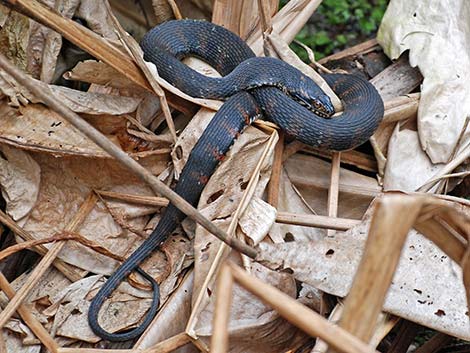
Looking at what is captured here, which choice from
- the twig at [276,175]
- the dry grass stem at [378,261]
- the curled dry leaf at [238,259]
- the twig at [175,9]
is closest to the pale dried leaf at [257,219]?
the curled dry leaf at [238,259]

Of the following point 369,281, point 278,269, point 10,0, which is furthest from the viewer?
point 278,269

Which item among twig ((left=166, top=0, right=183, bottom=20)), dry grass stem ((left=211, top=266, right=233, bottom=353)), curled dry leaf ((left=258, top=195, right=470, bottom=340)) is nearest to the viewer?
dry grass stem ((left=211, top=266, right=233, bottom=353))

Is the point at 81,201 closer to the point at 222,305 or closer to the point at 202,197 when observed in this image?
the point at 202,197

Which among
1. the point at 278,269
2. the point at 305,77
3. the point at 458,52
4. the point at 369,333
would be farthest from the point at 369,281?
the point at 458,52

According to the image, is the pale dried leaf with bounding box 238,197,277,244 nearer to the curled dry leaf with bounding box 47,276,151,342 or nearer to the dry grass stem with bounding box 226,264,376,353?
the curled dry leaf with bounding box 47,276,151,342

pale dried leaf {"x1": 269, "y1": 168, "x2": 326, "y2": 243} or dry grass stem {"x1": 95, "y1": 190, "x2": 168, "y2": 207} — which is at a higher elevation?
pale dried leaf {"x1": 269, "y1": 168, "x2": 326, "y2": 243}

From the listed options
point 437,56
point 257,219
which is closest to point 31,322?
point 257,219

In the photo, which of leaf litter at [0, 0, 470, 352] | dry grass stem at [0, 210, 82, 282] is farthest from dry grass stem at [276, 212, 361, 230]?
dry grass stem at [0, 210, 82, 282]

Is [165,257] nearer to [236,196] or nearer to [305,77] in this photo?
[236,196]
